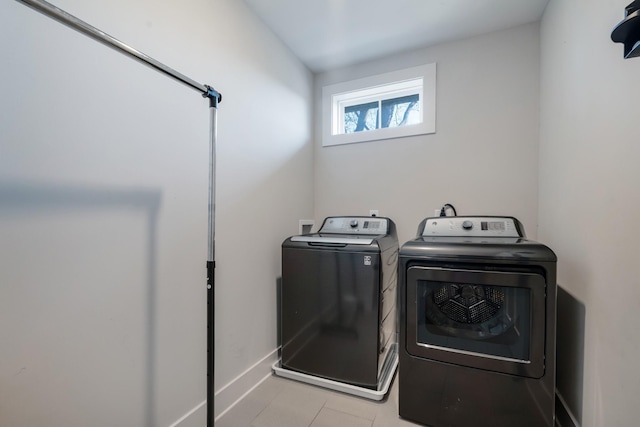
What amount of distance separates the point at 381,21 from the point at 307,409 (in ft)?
8.25

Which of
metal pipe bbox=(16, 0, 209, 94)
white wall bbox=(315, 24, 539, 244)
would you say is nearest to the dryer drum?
white wall bbox=(315, 24, 539, 244)

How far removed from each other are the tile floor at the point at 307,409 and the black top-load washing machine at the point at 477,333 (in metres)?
0.16

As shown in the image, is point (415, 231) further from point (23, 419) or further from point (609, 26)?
point (23, 419)

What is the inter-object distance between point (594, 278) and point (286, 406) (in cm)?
163

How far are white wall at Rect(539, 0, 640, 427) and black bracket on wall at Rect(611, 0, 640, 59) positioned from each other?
1.03 feet

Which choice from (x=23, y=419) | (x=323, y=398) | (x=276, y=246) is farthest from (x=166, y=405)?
(x=276, y=246)

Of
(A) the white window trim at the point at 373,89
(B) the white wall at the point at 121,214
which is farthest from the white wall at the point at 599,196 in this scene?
(B) the white wall at the point at 121,214

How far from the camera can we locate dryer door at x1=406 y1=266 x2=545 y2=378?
1.22 meters

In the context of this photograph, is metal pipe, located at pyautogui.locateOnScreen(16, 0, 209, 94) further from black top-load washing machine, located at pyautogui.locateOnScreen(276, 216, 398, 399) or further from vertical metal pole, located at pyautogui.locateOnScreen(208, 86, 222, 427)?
black top-load washing machine, located at pyautogui.locateOnScreen(276, 216, 398, 399)

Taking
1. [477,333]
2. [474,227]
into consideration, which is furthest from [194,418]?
[474,227]

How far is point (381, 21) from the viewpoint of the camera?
1894mm

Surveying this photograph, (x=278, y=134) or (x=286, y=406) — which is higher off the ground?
(x=278, y=134)

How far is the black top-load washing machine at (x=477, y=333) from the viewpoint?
1.21 metres

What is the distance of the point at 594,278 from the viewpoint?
3.71ft
